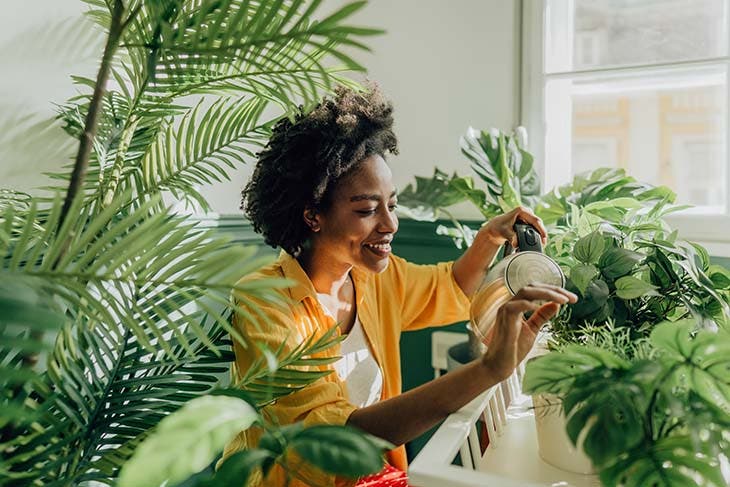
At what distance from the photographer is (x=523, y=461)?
0.77m

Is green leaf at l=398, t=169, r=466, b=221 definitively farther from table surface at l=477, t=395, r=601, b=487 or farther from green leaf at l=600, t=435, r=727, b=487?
green leaf at l=600, t=435, r=727, b=487

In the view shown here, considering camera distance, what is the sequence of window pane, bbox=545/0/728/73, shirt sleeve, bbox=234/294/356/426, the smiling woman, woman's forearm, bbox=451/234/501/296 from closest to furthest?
shirt sleeve, bbox=234/294/356/426
the smiling woman
woman's forearm, bbox=451/234/501/296
window pane, bbox=545/0/728/73

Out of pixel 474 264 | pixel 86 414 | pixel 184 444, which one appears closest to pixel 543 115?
pixel 474 264

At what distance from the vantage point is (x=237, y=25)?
1.83 ft

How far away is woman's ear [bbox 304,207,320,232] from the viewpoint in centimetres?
112

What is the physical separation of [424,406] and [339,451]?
402mm

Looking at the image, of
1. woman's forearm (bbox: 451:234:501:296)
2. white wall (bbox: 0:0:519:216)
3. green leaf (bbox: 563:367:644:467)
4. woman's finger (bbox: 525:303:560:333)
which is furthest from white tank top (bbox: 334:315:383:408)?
green leaf (bbox: 563:367:644:467)

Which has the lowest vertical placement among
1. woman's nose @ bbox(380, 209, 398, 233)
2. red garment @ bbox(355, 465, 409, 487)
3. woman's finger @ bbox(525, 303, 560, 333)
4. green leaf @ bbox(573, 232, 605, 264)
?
red garment @ bbox(355, 465, 409, 487)

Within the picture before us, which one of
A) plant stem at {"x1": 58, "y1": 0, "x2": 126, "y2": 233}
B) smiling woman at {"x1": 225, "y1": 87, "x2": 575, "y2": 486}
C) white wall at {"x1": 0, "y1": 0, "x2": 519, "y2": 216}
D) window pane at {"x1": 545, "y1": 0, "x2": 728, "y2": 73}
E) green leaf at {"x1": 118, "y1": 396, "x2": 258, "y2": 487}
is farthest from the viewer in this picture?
white wall at {"x1": 0, "y1": 0, "x2": 519, "y2": 216}

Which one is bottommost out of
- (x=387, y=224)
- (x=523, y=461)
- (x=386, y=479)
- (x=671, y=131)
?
(x=386, y=479)

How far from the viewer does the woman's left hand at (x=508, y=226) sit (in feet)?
3.44

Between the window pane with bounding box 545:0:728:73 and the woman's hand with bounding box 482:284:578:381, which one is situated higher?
the window pane with bounding box 545:0:728:73

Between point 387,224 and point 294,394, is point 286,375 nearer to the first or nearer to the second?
point 294,394

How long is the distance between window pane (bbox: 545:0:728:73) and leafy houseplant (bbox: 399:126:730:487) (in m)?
0.58
